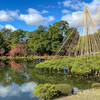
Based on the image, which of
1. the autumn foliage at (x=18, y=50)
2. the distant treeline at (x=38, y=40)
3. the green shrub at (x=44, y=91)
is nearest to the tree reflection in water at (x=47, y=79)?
the green shrub at (x=44, y=91)

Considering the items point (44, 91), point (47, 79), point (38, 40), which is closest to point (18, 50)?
point (38, 40)

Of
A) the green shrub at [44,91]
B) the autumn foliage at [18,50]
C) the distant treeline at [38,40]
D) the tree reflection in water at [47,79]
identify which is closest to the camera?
the green shrub at [44,91]

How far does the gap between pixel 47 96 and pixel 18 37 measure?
149ft

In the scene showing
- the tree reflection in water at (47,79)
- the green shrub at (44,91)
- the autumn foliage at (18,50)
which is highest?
the autumn foliage at (18,50)

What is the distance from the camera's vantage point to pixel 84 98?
5871 mm

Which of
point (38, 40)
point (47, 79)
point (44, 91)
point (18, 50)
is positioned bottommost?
point (47, 79)

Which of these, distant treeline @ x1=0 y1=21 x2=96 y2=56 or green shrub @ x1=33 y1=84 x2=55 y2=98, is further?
distant treeline @ x1=0 y1=21 x2=96 y2=56

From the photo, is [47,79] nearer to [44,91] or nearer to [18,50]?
[44,91]

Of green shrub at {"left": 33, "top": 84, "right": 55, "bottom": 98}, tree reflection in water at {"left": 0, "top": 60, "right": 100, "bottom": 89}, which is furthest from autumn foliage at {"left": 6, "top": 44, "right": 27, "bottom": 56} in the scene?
green shrub at {"left": 33, "top": 84, "right": 55, "bottom": 98}

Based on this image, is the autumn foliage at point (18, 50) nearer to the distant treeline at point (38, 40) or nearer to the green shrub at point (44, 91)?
the distant treeline at point (38, 40)

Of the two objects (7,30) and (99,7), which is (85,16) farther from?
(7,30)

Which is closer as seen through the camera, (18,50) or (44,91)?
(44,91)

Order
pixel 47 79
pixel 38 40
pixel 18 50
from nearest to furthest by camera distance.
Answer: pixel 47 79 → pixel 38 40 → pixel 18 50

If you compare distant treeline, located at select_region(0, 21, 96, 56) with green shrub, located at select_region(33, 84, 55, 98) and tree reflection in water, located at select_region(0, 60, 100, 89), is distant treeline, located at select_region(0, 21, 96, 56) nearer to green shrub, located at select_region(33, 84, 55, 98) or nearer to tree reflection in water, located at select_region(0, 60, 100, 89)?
tree reflection in water, located at select_region(0, 60, 100, 89)
